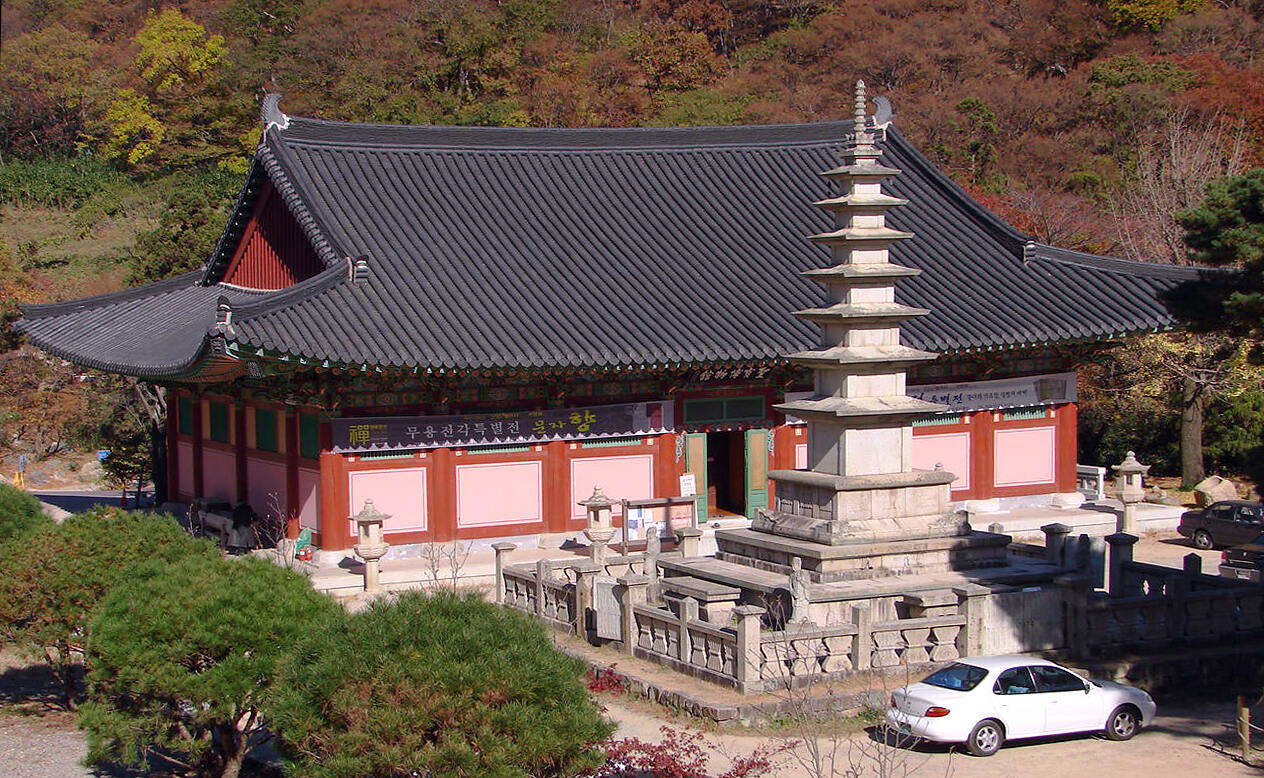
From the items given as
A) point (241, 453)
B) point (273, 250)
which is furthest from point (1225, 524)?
point (273, 250)

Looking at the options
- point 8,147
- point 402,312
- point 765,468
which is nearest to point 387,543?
Result: point 402,312

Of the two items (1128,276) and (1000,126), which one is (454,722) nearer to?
(1128,276)

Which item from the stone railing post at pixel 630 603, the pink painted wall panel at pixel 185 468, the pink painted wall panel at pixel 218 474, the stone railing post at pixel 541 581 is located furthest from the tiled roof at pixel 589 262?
the stone railing post at pixel 630 603

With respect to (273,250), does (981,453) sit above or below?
below

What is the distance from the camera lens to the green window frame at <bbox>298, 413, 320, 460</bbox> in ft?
79.6

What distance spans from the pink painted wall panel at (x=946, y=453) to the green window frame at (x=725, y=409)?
3158mm

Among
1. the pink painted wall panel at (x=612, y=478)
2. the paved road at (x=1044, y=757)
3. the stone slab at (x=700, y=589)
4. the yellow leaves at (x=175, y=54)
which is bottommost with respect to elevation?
the paved road at (x=1044, y=757)

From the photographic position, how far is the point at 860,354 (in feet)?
60.7

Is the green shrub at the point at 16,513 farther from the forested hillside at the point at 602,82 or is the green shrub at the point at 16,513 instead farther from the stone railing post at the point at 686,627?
the forested hillside at the point at 602,82

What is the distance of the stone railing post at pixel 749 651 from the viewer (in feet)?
49.9

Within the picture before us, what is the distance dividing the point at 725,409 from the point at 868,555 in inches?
376

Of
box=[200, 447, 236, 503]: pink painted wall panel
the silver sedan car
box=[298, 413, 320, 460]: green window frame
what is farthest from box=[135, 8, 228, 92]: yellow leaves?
the silver sedan car

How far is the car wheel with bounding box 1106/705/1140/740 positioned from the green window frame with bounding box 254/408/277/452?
16194 millimetres

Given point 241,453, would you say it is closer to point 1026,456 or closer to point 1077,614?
point 1026,456
